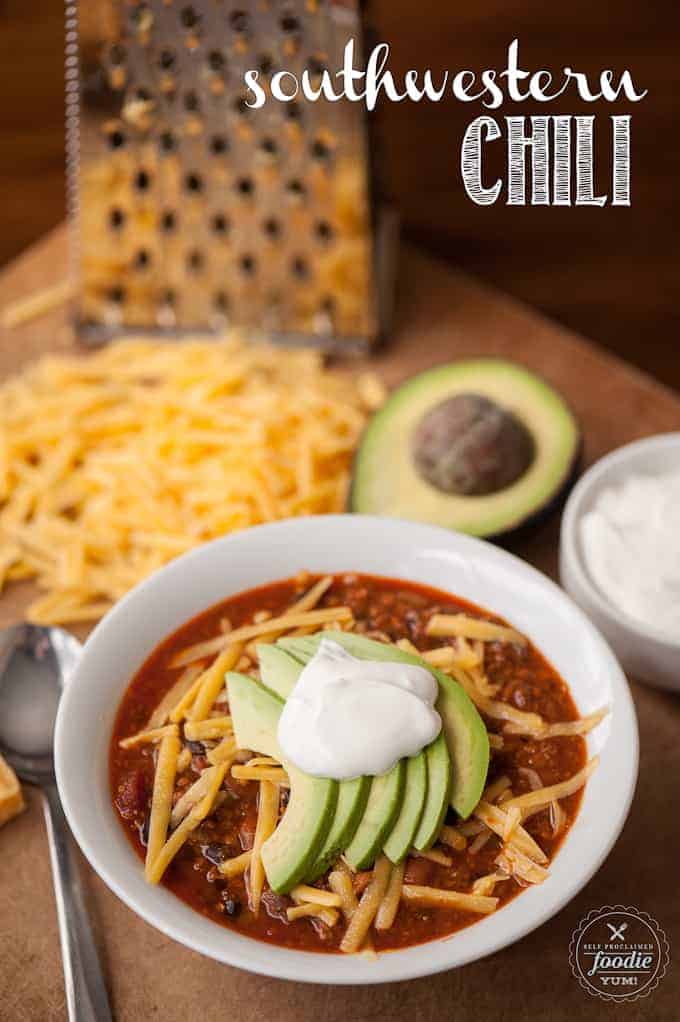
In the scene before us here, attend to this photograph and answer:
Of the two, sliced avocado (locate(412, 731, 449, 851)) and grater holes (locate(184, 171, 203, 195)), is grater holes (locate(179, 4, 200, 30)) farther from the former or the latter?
sliced avocado (locate(412, 731, 449, 851))

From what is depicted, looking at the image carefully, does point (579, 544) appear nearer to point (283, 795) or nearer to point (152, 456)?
point (283, 795)

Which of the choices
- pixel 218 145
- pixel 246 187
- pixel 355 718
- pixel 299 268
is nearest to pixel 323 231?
→ pixel 299 268

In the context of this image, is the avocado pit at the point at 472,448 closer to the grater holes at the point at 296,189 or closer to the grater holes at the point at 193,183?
the grater holes at the point at 296,189

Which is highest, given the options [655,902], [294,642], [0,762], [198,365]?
[198,365]

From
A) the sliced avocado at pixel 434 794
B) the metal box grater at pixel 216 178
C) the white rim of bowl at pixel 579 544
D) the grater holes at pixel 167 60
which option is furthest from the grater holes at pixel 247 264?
the sliced avocado at pixel 434 794

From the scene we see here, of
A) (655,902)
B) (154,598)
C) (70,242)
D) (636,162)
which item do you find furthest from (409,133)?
(655,902)

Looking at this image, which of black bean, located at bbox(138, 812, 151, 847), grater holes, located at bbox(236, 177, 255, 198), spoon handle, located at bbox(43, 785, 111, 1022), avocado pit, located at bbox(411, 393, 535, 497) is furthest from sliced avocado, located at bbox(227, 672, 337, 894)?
grater holes, located at bbox(236, 177, 255, 198)

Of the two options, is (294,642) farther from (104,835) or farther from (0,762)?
(0,762)
